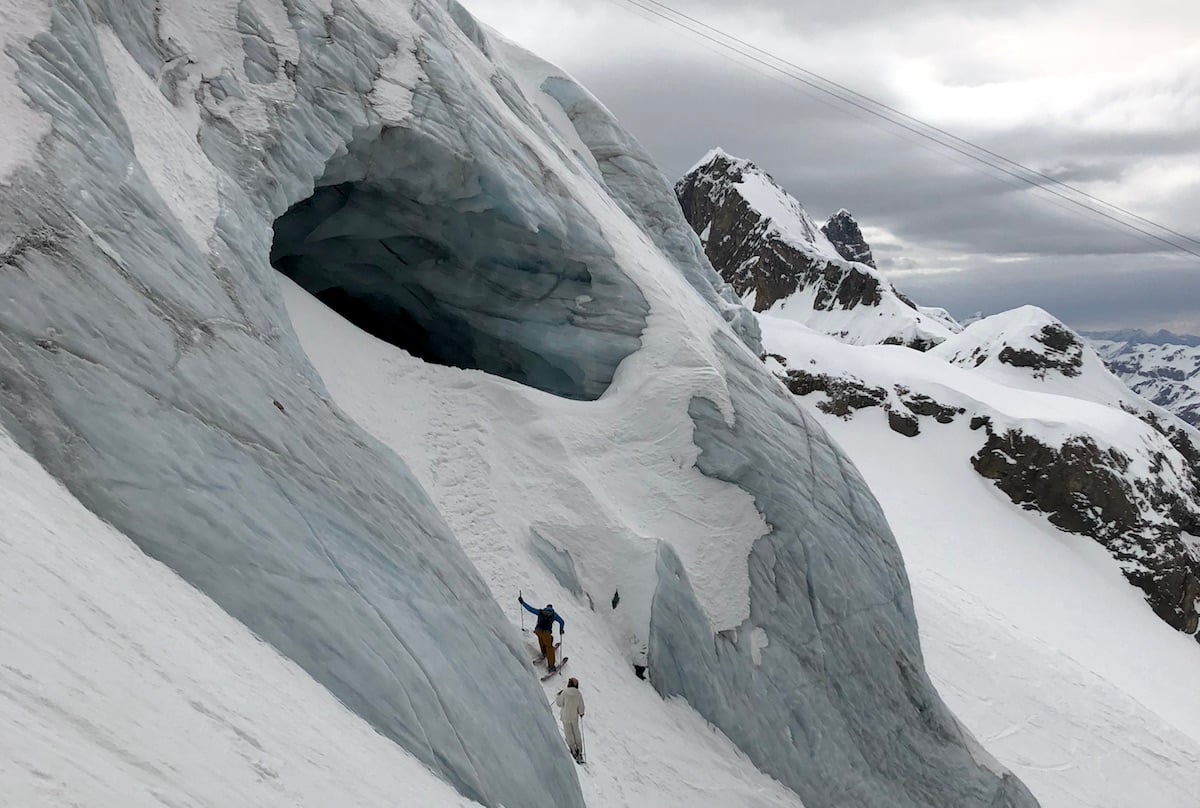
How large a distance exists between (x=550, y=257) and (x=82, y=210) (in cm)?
1066

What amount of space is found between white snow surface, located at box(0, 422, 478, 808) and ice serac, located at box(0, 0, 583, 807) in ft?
1.32

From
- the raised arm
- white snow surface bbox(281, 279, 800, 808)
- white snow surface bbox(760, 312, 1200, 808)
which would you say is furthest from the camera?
white snow surface bbox(760, 312, 1200, 808)

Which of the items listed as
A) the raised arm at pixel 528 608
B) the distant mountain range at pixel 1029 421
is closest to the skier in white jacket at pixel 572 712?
the raised arm at pixel 528 608

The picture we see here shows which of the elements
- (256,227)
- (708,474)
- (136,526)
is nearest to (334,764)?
(136,526)

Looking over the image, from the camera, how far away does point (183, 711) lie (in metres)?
4.68

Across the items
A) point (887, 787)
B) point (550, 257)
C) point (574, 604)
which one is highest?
point (550, 257)

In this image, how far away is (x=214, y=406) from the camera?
7.52 m

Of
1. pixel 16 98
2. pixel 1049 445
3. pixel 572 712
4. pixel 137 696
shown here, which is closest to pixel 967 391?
pixel 1049 445

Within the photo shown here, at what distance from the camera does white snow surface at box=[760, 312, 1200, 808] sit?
25156 millimetres

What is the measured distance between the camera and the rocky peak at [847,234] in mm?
154250

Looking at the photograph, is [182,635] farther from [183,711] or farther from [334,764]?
[334,764]

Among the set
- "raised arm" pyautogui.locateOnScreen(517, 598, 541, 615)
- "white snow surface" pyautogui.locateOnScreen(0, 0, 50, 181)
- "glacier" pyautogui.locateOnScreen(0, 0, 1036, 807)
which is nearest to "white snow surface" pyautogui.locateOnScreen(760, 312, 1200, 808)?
"glacier" pyautogui.locateOnScreen(0, 0, 1036, 807)

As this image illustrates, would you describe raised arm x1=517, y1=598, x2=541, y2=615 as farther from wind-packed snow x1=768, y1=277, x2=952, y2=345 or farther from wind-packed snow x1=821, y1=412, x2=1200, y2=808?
wind-packed snow x1=768, y1=277, x2=952, y2=345

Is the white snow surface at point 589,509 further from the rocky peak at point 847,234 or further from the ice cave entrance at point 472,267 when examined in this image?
the rocky peak at point 847,234
